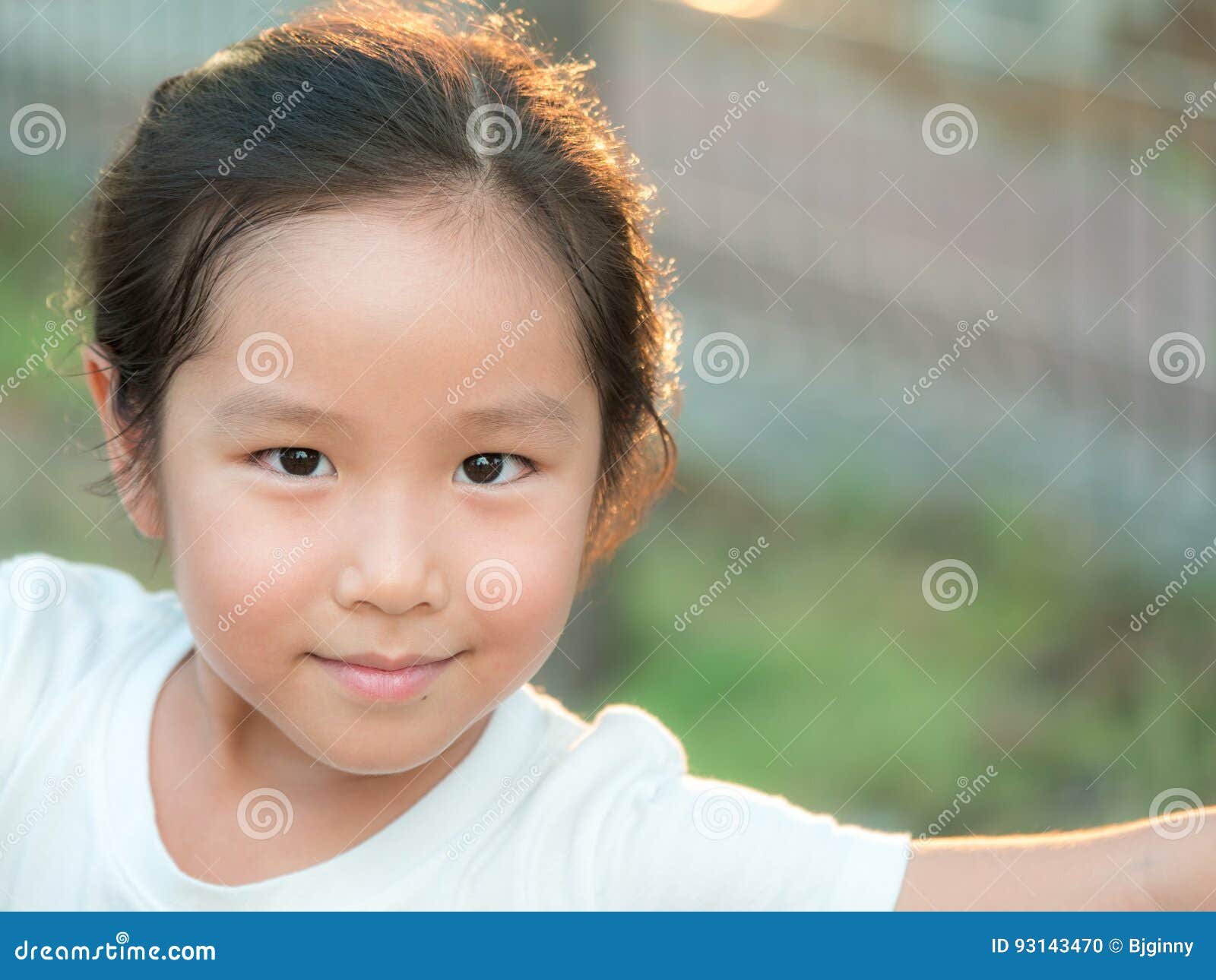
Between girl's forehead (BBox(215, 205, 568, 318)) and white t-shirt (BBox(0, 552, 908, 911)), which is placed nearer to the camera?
girl's forehead (BBox(215, 205, 568, 318))

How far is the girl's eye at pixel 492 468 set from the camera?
1.41 m

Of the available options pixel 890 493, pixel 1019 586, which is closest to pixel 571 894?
pixel 1019 586

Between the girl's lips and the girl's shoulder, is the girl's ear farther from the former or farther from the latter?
the girl's lips

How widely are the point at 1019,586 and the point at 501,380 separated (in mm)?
3233

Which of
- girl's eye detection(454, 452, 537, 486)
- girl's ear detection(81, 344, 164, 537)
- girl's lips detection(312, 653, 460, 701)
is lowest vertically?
girl's ear detection(81, 344, 164, 537)

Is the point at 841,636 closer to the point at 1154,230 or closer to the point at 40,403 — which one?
the point at 1154,230

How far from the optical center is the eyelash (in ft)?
4.50

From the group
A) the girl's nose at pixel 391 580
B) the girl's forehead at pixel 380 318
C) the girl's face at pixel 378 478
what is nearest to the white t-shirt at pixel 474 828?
the girl's face at pixel 378 478

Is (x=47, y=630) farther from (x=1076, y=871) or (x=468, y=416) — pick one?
(x=1076, y=871)

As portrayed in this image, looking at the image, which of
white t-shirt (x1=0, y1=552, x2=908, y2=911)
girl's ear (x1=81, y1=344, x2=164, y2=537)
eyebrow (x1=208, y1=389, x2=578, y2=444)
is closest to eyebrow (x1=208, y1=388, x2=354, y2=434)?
eyebrow (x1=208, y1=389, x2=578, y2=444)

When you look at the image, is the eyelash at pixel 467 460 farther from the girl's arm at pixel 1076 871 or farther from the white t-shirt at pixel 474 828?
the girl's arm at pixel 1076 871

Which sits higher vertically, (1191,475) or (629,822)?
(1191,475)

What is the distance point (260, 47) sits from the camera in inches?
64.4

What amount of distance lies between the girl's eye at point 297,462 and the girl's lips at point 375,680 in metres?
0.20
